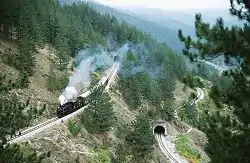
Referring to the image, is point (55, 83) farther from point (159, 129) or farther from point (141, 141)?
point (159, 129)

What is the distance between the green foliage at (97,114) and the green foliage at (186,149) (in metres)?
16.4

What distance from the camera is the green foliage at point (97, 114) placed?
166 ft

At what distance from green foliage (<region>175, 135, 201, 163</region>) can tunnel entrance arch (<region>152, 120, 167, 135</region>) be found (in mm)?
3285

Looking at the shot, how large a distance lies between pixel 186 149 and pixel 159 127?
9.94 meters

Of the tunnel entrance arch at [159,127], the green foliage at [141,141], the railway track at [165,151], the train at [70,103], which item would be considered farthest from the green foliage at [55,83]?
the tunnel entrance arch at [159,127]

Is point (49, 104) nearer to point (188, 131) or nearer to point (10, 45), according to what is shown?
point (10, 45)

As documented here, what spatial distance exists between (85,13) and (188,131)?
83.8 m

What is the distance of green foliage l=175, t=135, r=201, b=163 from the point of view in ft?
205

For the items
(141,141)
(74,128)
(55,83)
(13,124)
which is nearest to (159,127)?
(141,141)

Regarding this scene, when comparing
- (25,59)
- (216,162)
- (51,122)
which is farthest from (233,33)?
(25,59)

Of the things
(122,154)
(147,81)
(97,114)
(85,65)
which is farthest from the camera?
(85,65)

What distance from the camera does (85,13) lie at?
148750mm

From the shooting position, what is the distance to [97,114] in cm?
5194

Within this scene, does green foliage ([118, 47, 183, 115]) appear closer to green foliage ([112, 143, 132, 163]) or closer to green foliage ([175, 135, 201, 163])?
green foliage ([175, 135, 201, 163])
